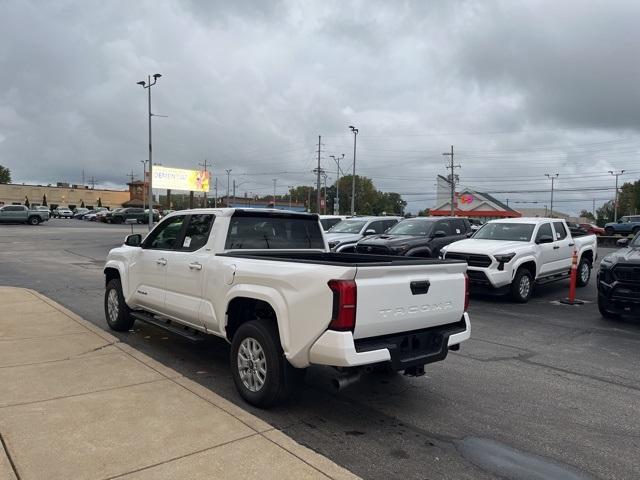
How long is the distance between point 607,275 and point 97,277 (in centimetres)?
1216

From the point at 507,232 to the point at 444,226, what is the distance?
2315 mm

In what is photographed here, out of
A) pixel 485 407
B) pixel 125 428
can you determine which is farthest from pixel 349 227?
pixel 125 428

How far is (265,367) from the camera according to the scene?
4340 mm

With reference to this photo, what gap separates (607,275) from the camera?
8.54m

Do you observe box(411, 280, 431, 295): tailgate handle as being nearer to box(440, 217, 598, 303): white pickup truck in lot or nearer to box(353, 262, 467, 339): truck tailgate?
box(353, 262, 467, 339): truck tailgate

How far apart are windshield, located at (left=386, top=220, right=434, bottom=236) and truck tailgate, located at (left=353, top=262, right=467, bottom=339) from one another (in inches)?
352

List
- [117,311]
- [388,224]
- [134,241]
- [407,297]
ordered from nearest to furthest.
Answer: [407,297]
[134,241]
[117,311]
[388,224]

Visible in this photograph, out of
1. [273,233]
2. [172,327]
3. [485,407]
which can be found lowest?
[485,407]

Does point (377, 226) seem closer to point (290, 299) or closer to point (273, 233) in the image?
point (273, 233)

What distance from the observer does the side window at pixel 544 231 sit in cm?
1175

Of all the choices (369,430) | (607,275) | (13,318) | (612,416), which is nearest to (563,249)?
(607,275)

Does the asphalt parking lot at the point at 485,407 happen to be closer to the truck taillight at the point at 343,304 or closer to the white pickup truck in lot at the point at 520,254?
the truck taillight at the point at 343,304

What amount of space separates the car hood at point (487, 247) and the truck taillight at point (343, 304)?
Result: 740cm

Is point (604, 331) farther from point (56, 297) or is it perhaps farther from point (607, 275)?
point (56, 297)
